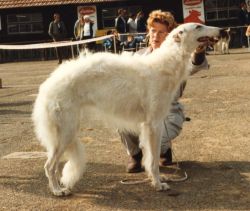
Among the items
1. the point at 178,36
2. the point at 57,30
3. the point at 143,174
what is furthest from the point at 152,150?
the point at 57,30

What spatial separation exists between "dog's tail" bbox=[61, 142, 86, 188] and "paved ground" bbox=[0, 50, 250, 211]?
16 centimetres

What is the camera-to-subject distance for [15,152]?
22.7ft

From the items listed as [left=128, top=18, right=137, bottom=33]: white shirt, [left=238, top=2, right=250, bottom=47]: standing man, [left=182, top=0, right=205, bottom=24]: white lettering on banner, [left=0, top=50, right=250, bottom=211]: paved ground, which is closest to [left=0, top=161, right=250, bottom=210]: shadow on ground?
[left=0, top=50, right=250, bottom=211]: paved ground

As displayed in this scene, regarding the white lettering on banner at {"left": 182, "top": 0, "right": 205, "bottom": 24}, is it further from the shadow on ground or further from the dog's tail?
the dog's tail

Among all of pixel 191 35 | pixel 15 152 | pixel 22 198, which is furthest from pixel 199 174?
pixel 15 152

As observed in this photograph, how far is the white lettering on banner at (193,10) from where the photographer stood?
93.7 ft

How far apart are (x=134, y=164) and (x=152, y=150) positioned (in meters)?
0.70

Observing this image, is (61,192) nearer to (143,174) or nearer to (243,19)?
(143,174)

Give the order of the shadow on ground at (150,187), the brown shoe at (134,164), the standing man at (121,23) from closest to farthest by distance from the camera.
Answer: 1. the shadow on ground at (150,187)
2. the brown shoe at (134,164)
3. the standing man at (121,23)

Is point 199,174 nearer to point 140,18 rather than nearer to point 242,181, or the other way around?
point 242,181

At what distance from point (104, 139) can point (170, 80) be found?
2466 millimetres

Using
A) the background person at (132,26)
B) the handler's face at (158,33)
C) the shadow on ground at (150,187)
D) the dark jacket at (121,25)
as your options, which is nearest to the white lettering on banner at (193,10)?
the background person at (132,26)

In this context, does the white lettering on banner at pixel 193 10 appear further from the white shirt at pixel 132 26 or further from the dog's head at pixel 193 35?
the dog's head at pixel 193 35

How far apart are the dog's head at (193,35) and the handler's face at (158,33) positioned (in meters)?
0.61
